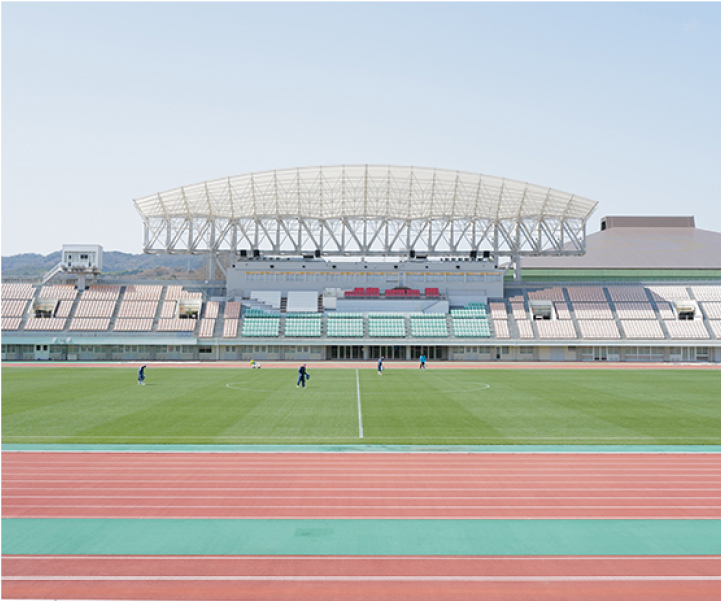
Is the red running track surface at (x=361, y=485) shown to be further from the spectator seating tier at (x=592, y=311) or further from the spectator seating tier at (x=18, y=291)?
the spectator seating tier at (x=18, y=291)

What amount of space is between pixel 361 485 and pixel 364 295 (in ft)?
165

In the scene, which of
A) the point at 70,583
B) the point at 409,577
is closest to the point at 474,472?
the point at 409,577

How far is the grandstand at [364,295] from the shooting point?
55.2 meters

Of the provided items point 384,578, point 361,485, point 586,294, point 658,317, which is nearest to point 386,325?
point 586,294

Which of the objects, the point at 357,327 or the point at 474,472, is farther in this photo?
the point at 357,327

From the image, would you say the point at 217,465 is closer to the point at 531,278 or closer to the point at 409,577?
the point at 409,577

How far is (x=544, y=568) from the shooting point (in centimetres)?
829

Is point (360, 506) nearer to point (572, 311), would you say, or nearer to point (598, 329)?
point (598, 329)

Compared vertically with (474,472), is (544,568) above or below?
below

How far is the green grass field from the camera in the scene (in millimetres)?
16906

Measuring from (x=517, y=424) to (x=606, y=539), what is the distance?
988cm

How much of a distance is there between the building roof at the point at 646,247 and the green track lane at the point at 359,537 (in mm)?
71662

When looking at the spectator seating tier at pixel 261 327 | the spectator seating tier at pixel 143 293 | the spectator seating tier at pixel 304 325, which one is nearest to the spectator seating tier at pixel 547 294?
the spectator seating tier at pixel 304 325

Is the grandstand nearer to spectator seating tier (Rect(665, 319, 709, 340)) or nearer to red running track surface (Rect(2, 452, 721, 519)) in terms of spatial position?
spectator seating tier (Rect(665, 319, 709, 340))
